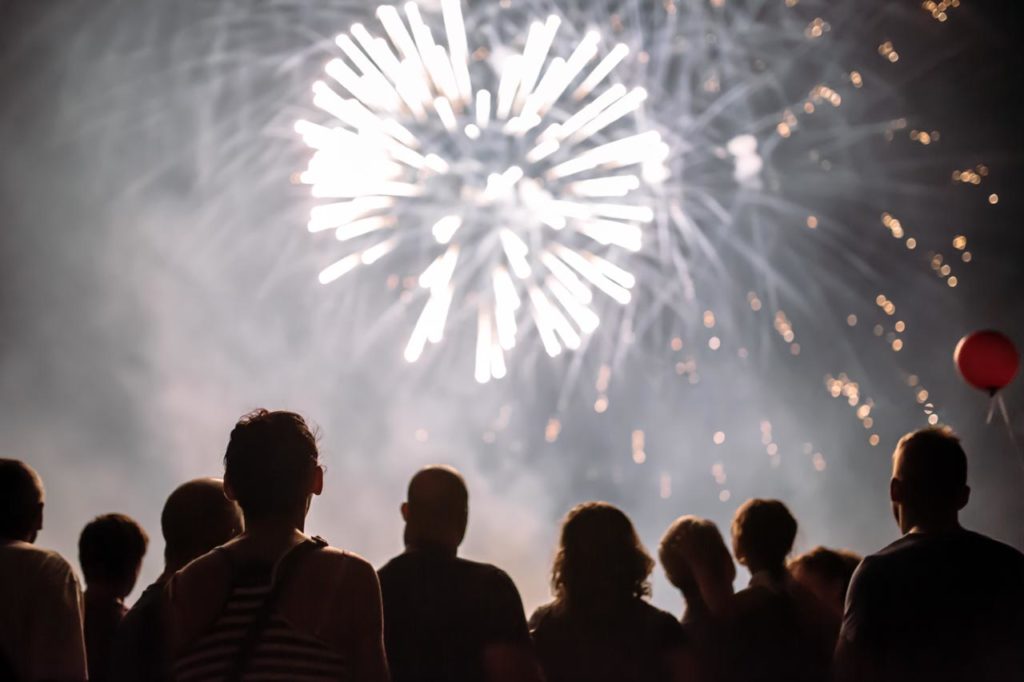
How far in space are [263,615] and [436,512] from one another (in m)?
1.54

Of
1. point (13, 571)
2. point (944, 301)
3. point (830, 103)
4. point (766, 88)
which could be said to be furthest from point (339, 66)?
point (13, 571)

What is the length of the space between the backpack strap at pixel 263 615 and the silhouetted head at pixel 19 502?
3.97ft

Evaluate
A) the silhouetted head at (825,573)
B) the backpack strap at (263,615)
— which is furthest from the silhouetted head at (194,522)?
the silhouetted head at (825,573)

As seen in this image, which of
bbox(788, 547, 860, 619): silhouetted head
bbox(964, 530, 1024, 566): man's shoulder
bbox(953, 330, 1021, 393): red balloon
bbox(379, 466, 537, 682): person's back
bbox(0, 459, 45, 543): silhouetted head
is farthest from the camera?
bbox(953, 330, 1021, 393): red balloon

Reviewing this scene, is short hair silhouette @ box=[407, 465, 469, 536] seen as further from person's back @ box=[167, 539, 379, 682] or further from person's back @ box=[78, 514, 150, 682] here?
person's back @ box=[167, 539, 379, 682]

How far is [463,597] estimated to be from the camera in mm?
3947

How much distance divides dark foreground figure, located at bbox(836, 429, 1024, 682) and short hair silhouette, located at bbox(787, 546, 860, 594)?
148 centimetres

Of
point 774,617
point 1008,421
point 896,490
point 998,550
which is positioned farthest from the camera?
point 1008,421

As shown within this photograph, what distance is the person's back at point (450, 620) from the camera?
12.7 feet

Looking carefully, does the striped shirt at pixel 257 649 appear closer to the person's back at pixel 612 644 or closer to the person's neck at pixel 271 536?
the person's neck at pixel 271 536

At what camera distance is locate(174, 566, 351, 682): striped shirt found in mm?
2602

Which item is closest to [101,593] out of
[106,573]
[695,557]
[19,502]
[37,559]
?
[106,573]

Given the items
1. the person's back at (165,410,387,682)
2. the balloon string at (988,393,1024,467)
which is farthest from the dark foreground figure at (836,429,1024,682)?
the balloon string at (988,393,1024,467)

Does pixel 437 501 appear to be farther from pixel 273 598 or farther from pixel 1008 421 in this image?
pixel 1008 421
